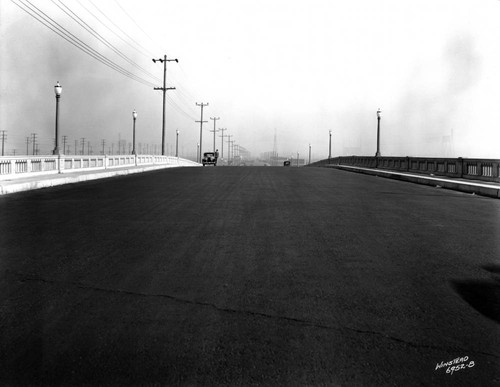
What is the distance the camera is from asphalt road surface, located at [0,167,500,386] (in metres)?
3.48

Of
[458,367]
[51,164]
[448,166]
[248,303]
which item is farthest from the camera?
[448,166]

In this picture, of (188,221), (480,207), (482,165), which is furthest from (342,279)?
(482,165)

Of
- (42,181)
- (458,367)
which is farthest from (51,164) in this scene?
(458,367)

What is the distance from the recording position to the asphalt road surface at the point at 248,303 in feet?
11.4

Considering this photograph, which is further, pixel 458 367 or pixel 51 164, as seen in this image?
pixel 51 164

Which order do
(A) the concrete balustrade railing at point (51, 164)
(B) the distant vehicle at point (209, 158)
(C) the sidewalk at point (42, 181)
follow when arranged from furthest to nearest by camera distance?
(B) the distant vehicle at point (209, 158) → (A) the concrete balustrade railing at point (51, 164) → (C) the sidewalk at point (42, 181)

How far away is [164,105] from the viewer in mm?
52125

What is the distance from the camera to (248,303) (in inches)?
192

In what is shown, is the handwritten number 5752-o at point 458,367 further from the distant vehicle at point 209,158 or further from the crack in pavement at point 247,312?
the distant vehicle at point 209,158

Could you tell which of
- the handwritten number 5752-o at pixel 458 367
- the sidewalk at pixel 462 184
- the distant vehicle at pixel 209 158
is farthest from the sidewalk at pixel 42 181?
the distant vehicle at pixel 209 158

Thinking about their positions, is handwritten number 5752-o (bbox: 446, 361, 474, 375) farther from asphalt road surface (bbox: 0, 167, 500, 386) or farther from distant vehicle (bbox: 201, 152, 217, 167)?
distant vehicle (bbox: 201, 152, 217, 167)

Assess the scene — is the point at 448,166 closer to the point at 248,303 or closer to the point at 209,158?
the point at 248,303

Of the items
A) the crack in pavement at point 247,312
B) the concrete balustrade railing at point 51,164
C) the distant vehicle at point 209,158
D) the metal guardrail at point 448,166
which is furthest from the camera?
the distant vehicle at point 209,158

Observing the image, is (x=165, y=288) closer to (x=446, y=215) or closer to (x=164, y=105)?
(x=446, y=215)
